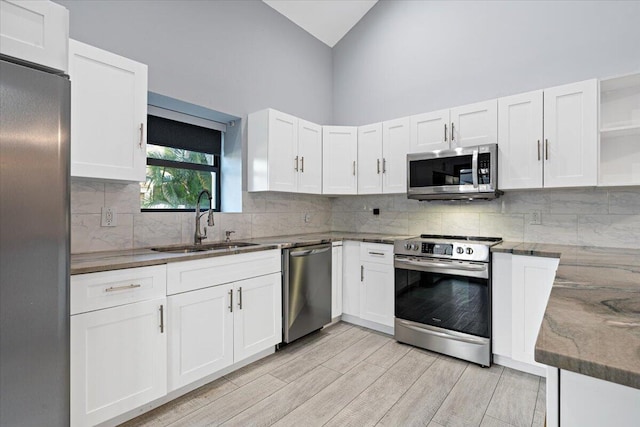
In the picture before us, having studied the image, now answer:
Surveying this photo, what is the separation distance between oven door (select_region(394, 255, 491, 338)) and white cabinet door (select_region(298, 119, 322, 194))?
120 centimetres

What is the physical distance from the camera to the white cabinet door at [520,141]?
8.31 ft

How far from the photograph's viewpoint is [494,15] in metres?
3.08

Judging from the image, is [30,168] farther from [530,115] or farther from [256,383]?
[530,115]

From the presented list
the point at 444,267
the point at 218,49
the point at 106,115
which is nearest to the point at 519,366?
the point at 444,267

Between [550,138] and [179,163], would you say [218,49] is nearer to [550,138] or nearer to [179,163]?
[179,163]

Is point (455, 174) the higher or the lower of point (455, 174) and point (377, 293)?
the higher

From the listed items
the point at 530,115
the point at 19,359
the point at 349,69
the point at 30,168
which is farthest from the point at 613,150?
the point at 19,359

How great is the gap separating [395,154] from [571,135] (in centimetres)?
145

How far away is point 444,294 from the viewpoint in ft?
8.73

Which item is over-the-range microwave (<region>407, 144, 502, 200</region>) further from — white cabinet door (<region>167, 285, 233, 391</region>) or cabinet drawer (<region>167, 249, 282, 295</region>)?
white cabinet door (<region>167, 285, 233, 391</region>)

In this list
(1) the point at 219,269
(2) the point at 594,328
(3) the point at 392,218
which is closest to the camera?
(2) the point at 594,328

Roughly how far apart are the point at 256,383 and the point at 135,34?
2.71 m

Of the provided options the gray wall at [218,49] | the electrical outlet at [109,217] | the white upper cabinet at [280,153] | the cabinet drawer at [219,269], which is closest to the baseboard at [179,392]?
the cabinet drawer at [219,269]

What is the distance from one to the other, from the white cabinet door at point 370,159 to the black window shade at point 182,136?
155 centimetres
